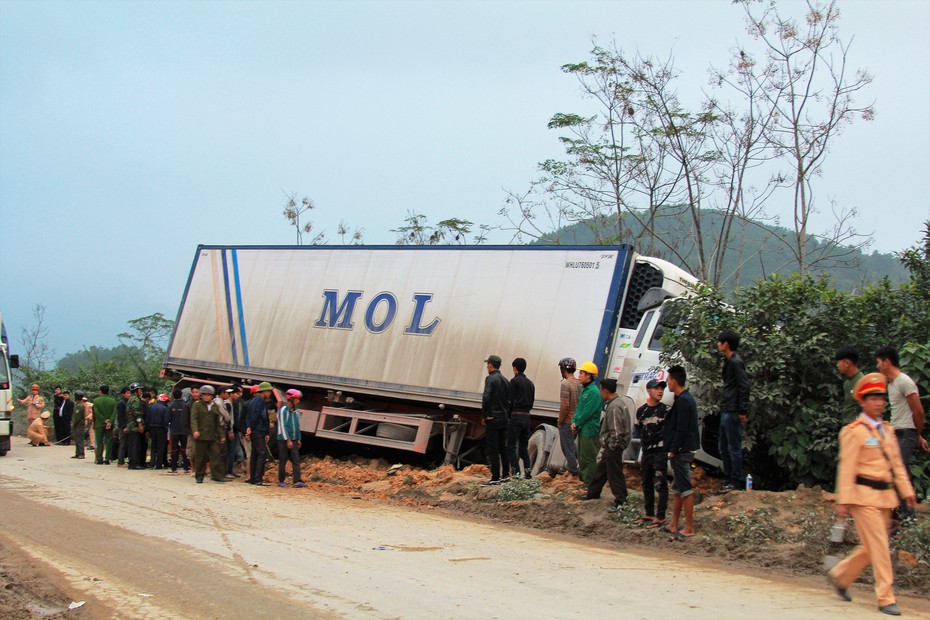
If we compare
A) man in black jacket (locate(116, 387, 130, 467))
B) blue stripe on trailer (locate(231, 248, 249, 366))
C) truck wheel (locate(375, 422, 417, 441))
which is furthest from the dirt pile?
man in black jacket (locate(116, 387, 130, 467))

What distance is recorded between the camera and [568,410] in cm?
1220

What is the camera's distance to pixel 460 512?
12.1 m

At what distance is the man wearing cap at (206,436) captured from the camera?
1592cm

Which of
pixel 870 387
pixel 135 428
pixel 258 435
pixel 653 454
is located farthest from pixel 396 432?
pixel 870 387

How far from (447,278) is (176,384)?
774cm

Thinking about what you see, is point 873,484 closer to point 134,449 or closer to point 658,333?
point 658,333

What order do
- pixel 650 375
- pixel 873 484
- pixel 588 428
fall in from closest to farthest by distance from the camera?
1. pixel 873 484
2. pixel 588 428
3. pixel 650 375

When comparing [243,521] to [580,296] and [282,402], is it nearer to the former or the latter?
[580,296]

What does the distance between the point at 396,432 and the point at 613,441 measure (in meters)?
6.59

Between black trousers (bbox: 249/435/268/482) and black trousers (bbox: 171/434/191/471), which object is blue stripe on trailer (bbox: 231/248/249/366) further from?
black trousers (bbox: 249/435/268/482)

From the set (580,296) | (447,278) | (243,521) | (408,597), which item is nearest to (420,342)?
(447,278)

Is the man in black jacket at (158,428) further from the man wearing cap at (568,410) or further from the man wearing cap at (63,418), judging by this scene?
the man wearing cap at (568,410)

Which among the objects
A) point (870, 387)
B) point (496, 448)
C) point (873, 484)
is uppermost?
point (870, 387)

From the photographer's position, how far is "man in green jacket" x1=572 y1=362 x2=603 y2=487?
1132cm
